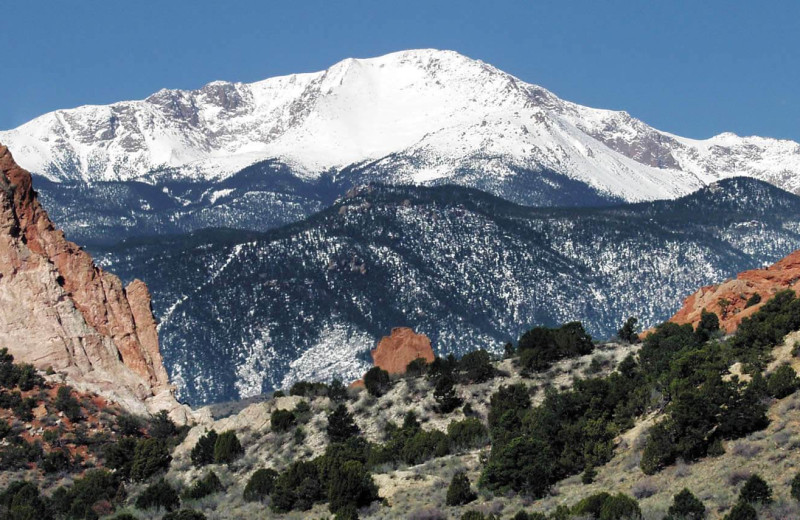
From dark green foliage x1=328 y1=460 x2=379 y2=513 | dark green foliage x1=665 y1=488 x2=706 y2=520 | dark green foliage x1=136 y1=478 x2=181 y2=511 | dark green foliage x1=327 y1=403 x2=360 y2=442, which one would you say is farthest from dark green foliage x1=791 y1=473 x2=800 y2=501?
dark green foliage x1=327 y1=403 x2=360 y2=442

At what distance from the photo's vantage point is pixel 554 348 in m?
98.2

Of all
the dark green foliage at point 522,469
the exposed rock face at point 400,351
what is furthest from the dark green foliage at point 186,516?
the exposed rock face at point 400,351

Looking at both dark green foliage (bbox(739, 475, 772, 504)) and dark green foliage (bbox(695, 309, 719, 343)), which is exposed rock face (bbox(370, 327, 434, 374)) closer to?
dark green foliage (bbox(695, 309, 719, 343))

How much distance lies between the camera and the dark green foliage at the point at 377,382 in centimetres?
10038

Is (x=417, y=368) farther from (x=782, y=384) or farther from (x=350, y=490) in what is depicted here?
(x=782, y=384)

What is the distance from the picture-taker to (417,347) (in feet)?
411

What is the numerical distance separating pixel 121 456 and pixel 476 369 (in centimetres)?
2401

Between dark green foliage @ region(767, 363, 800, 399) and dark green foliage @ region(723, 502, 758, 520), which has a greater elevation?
dark green foliage @ region(767, 363, 800, 399)

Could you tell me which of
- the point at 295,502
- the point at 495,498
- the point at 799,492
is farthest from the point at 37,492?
the point at 799,492

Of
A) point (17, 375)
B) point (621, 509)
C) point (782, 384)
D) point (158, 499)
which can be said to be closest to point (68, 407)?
point (17, 375)

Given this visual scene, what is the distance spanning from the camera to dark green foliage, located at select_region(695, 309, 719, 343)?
89.2 meters

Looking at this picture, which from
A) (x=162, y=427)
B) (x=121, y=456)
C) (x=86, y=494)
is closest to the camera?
(x=86, y=494)

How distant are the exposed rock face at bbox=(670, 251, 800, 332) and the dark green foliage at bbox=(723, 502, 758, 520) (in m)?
44.7

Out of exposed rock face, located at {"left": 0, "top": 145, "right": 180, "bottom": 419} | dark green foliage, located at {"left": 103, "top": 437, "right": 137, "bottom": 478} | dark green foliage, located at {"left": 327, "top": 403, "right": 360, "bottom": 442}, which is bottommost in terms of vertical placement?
dark green foliage, located at {"left": 327, "top": 403, "right": 360, "bottom": 442}
